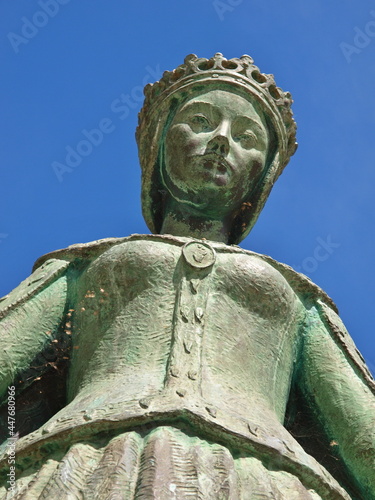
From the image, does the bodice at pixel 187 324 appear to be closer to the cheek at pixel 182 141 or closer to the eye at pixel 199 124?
the cheek at pixel 182 141

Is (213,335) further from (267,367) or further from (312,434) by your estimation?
(312,434)

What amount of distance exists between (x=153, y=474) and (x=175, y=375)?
84cm

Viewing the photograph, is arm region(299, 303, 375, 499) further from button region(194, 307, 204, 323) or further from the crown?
the crown

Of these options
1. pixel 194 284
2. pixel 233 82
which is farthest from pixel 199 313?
pixel 233 82

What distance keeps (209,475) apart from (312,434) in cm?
165

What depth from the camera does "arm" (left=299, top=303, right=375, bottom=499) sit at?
6208mm

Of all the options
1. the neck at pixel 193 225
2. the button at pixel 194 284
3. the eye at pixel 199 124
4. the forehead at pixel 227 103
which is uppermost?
the forehead at pixel 227 103

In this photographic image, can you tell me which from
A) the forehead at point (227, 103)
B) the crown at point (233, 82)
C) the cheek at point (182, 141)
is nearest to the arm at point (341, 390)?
the cheek at point (182, 141)

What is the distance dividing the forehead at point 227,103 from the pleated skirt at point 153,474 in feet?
9.60

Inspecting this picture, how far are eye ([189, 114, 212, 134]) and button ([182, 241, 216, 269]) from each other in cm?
119

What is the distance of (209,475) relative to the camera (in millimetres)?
5160

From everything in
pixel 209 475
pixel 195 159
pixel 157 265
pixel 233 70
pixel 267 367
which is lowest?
pixel 209 475

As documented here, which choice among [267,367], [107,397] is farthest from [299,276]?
[107,397]

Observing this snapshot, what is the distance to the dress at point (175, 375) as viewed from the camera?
5.21 metres
